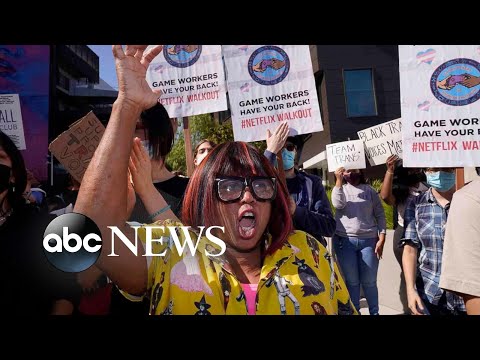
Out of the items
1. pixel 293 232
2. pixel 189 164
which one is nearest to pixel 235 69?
pixel 189 164

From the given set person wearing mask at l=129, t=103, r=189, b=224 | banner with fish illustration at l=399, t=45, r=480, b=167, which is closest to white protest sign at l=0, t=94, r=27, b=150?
person wearing mask at l=129, t=103, r=189, b=224

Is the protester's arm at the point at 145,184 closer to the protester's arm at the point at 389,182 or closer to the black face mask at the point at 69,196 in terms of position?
the black face mask at the point at 69,196

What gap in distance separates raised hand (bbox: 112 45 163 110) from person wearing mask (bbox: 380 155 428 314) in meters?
2.69

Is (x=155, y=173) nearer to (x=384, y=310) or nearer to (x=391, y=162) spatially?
(x=391, y=162)

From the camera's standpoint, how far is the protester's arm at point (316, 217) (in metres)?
2.66

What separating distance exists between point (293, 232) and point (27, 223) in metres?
1.24

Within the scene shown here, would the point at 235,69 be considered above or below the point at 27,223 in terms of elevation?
above

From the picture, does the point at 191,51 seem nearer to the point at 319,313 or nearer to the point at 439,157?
the point at 439,157

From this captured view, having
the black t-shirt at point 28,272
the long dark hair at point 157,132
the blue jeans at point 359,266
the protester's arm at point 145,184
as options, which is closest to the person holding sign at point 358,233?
the blue jeans at point 359,266

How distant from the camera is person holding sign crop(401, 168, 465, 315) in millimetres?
2455

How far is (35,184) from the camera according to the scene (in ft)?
10.7

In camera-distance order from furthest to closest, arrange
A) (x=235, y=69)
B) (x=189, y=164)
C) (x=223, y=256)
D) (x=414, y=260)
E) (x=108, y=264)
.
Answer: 1. (x=235, y=69)
2. (x=189, y=164)
3. (x=414, y=260)
4. (x=223, y=256)
5. (x=108, y=264)

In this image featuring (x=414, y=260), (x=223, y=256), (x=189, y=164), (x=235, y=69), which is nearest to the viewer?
(x=223, y=256)

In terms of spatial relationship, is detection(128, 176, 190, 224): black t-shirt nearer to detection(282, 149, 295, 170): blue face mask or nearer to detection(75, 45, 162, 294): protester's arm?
detection(75, 45, 162, 294): protester's arm
